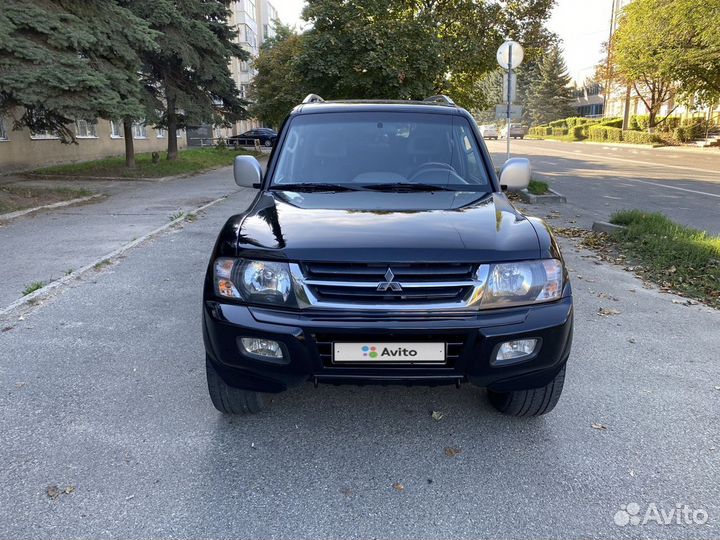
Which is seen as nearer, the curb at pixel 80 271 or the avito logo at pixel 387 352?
the avito logo at pixel 387 352

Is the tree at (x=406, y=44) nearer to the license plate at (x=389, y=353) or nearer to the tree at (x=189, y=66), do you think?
the tree at (x=189, y=66)

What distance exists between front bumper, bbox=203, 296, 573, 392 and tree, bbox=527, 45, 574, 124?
81.7 metres

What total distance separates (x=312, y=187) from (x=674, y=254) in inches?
202

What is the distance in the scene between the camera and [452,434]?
2.99 metres

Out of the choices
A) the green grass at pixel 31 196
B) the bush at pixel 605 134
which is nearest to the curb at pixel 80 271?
the green grass at pixel 31 196

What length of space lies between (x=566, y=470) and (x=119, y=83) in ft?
39.5

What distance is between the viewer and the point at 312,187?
3.55 m

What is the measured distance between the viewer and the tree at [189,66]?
→ 17.8 metres

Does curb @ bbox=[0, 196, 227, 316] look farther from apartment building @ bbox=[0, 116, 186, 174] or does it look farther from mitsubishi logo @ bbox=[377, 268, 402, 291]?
apartment building @ bbox=[0, 116, 186, 174]

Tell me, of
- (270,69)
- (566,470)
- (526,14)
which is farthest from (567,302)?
(270,69)

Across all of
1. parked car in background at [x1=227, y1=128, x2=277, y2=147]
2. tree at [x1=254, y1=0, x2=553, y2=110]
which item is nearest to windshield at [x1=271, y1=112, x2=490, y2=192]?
tree at [x1=254, y1=0, x2=553, y2=110]

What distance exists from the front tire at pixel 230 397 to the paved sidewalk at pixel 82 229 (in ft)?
11.3

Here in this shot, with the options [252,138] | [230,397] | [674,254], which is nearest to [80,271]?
[230,397]

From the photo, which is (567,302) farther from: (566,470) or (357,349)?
(357,349)
